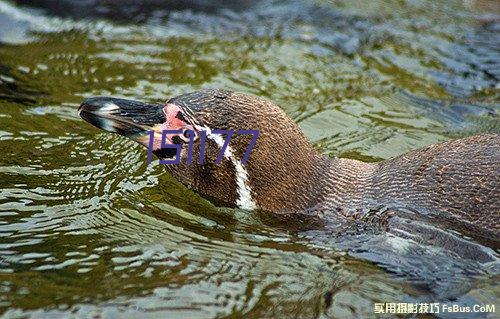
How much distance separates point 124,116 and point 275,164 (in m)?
1.19

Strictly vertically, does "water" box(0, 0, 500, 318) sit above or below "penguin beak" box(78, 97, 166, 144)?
below

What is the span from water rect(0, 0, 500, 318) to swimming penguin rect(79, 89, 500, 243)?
10.3 inches

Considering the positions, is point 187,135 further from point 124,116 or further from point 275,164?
point 275,164

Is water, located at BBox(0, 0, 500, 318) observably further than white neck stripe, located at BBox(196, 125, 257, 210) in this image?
No

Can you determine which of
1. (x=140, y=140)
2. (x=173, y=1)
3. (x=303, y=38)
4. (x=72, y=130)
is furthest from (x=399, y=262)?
(x=173, y=1)

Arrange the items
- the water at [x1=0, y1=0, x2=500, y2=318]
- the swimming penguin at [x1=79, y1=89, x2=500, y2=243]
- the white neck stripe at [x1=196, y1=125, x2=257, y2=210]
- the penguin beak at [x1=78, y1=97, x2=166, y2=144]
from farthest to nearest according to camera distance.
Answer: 1. the penguin beak at [x1=78, y1=97, x2=166, y2=144]
2. the white neck stripe at [x1=196, y1=125, x2=257, y2=210]
3. the swimming penguin at [x1=79, y1=89, x2=500, y2=243]
4. the water at [x1=0, y1=0, x2=500, y2=318]

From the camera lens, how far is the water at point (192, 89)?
563 cm

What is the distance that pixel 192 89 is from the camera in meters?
9.36

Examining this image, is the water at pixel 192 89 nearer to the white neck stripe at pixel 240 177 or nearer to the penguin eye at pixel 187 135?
the white neck stripe at pixel 240 177

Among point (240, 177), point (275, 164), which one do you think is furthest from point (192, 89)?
point (275, 164)

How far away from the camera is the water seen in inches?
222

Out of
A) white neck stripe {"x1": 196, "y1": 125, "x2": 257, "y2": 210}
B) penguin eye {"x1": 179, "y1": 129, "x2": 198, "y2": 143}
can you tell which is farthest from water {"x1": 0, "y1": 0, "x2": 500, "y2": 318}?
penguin eye {"x1": 179, "y1": 129, "x2": 198, "y2": 143}

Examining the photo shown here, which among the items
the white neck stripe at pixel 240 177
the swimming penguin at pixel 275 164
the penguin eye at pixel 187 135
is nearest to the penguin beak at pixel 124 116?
the swimming penguin at pixel 275 164

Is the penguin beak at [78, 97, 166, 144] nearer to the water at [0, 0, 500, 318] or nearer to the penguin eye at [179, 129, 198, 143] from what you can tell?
the penguin eye at [179, 129, 198, 143]
